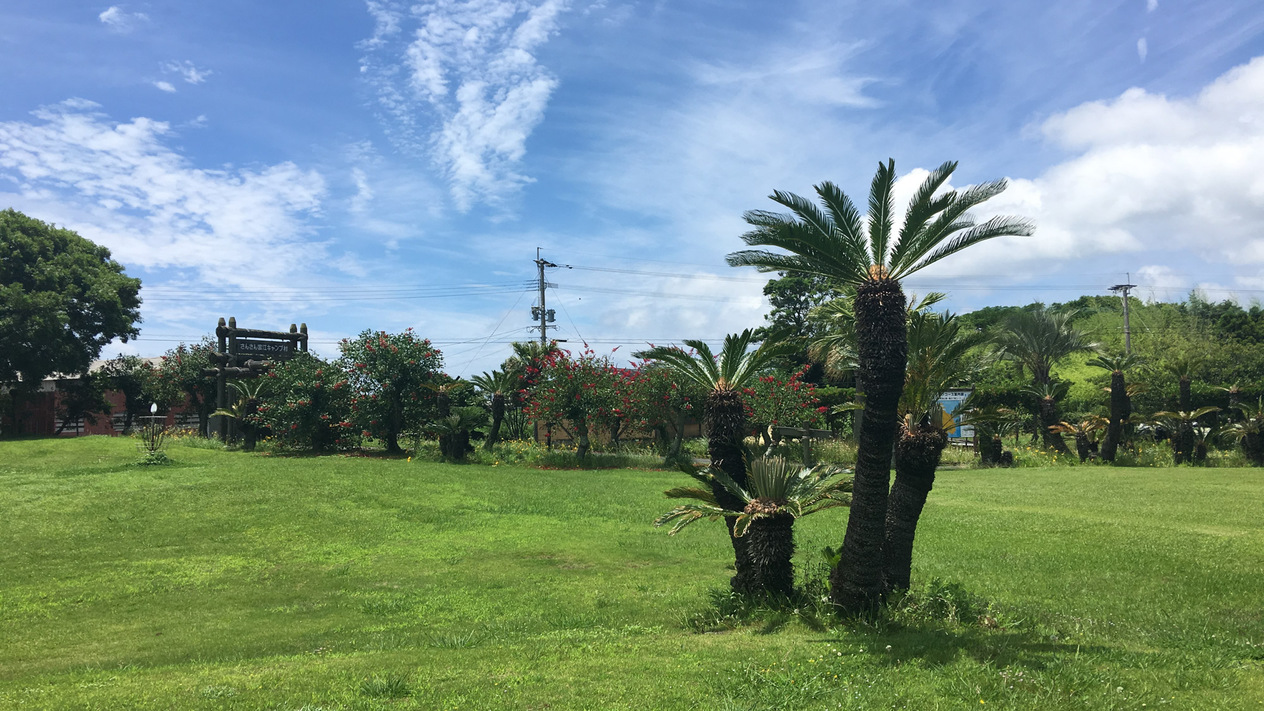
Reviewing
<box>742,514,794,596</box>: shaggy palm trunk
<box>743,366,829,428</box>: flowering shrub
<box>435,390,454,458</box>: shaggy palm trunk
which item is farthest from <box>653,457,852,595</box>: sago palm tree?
<box>435,390,454,458</box>: shaggy palm trunk

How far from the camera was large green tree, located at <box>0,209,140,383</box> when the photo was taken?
1206 inches

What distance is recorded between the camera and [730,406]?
33.7 ft

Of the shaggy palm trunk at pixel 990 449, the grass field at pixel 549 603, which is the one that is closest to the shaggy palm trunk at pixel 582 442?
the grass field at pixel 549 603

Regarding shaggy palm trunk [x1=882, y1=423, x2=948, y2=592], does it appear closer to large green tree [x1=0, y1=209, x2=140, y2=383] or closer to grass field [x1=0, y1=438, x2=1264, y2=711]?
grass field [x1=0, y1=438, x2=1264, y2=711]

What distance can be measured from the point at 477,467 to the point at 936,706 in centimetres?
2079

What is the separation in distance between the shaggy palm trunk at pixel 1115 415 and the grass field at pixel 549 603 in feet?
22.0

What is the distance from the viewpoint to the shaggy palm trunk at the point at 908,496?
8852 mm

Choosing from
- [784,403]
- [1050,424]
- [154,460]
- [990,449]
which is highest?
[784,403]

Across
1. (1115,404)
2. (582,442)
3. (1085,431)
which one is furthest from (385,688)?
(1085,431)

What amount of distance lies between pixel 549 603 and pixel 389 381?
1899cm

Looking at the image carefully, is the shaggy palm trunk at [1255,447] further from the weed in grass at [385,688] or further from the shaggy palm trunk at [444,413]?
the weed in grass at [385,688]

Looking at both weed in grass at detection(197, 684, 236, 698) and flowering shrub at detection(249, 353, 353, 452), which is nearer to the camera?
weed in grass at detection(197, 684, 236, 698)

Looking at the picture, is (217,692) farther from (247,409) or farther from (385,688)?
(247,409)

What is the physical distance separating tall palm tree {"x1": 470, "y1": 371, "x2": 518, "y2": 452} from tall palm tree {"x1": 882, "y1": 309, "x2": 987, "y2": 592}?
70.4ft
